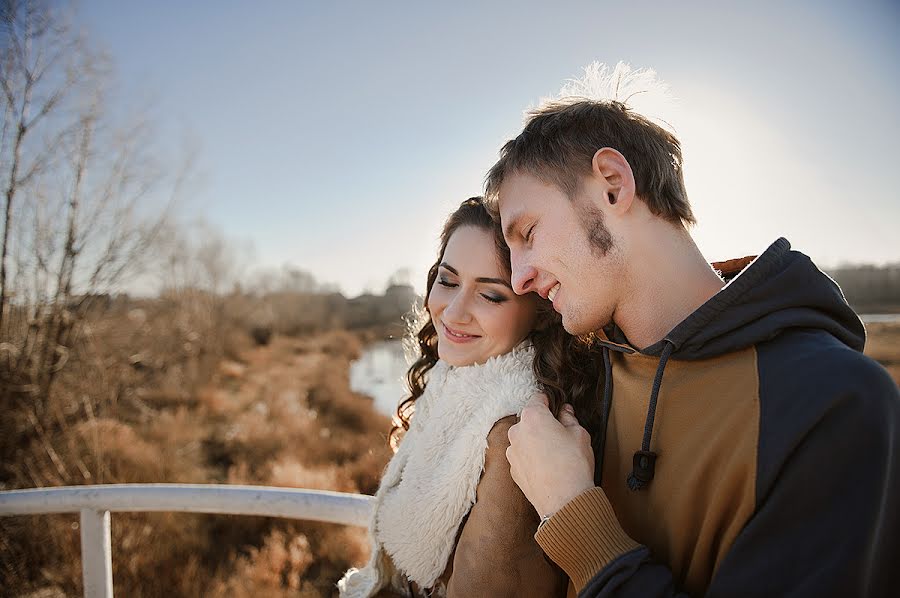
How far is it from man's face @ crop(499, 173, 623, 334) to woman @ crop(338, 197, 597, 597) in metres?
0.30

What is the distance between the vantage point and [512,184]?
5.20 ft

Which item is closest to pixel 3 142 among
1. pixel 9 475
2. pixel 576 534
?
pixel 9 475

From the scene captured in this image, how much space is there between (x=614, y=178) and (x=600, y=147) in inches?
4.6

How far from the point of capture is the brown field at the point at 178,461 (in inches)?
220

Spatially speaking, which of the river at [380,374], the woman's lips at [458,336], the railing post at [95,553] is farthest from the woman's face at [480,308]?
the river at [380,374]

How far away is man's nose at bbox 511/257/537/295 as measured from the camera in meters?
1.52

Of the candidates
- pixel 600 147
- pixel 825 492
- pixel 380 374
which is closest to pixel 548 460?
pixel 825 492

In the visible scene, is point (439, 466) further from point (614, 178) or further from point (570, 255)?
point (614, 178)

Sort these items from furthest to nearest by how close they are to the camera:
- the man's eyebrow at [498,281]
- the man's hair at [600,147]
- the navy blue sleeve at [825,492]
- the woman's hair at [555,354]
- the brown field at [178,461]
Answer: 1. the brown field at [178,461]
2. the man's eyebrow at [498,281]
3. the woman's hair at [555,354]
4. the man's hair at [600,147]
5. the navy blue sleeve at [825,492]

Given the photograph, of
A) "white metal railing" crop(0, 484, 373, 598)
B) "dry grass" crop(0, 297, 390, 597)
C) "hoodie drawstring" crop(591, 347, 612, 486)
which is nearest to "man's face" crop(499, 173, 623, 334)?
"hoodie drawstring" crop(591, 347, 612, 486)

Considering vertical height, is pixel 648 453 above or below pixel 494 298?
below

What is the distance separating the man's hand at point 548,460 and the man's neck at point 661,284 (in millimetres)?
323

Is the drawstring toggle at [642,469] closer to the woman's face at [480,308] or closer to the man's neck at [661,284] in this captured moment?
the man's neck at [661,284]

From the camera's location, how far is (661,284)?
1.37 m
